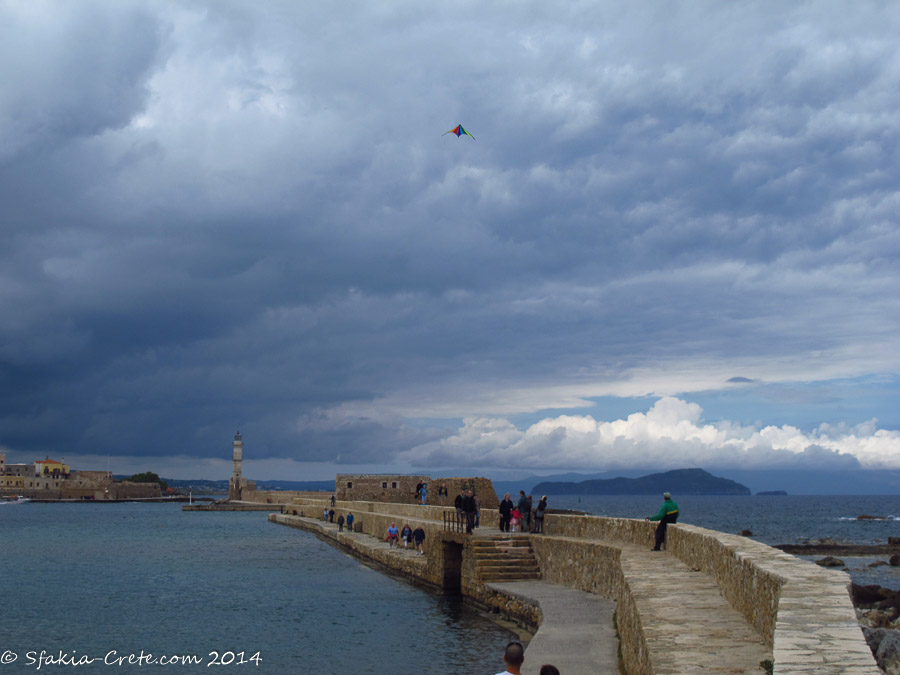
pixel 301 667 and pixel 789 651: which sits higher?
pixel 789 651

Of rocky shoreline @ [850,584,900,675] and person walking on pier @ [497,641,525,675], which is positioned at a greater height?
person walking on pier @ [497,641,525,675]

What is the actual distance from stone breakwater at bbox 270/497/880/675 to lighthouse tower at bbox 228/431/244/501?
3614 inches

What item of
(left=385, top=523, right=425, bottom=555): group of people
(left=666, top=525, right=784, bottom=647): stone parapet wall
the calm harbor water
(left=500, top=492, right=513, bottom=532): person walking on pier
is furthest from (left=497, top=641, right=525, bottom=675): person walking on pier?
(left=385, top=523, right=425, bottom=555): group of people

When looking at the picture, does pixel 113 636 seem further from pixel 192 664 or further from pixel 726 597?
pixel 726 597

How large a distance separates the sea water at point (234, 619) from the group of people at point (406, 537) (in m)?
1.84

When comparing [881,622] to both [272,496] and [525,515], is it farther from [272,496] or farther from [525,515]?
[272,496]

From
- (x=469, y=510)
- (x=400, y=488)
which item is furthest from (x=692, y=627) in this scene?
(x=400, y=488)

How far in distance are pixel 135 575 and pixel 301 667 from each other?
54.4ft

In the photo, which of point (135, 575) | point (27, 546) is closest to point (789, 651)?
point (135, 575)

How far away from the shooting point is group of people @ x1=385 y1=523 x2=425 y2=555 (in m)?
29.6

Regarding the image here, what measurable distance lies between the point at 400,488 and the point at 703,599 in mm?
40478

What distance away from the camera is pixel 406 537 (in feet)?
104

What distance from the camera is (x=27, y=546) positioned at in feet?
141

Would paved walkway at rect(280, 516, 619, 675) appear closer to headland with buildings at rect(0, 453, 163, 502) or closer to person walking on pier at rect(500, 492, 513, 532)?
person walking on pier at rect(500, 492, 513, 532)
